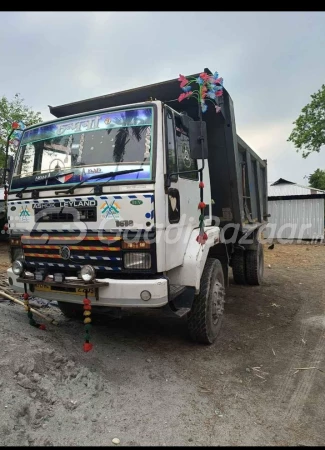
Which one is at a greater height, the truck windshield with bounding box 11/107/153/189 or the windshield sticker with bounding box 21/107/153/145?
the windshield sticker with bounding box 21/107/153/145

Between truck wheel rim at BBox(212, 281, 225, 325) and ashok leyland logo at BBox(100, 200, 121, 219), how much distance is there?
5.52 feet

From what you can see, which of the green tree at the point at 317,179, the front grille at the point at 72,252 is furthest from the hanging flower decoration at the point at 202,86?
the green tree at the point at 317,179

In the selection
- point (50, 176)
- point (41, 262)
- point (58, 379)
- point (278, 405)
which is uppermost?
point (50, 176)

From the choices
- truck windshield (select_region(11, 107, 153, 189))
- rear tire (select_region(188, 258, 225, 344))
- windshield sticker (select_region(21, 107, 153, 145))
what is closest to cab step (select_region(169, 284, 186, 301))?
rear tire (select_region(188, 258, 225, 344))

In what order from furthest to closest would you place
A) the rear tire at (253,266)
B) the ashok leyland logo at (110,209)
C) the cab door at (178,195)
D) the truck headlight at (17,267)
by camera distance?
the rear tire at (253,266) → the truck headlight at (17,267) → the cab door at (178,195) → the ashok leyland logo at (110,209)

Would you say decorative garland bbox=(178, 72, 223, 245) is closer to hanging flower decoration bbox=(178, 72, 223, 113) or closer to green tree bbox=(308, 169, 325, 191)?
hanging flower decoration bbox=(178, 72, 223, 113)

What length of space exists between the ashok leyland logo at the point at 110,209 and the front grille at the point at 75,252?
0.60 ft

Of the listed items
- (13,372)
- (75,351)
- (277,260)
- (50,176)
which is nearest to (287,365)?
(75,351)

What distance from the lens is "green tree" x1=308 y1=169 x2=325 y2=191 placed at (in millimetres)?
45453

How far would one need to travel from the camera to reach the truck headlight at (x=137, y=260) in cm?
333

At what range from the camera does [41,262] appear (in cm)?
380

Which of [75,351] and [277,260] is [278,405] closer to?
[75,351]

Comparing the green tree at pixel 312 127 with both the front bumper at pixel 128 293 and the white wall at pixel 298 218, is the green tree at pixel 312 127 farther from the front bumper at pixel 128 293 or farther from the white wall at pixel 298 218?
the front bumper at pixel 128 293

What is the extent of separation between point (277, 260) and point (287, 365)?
8.18 metres
